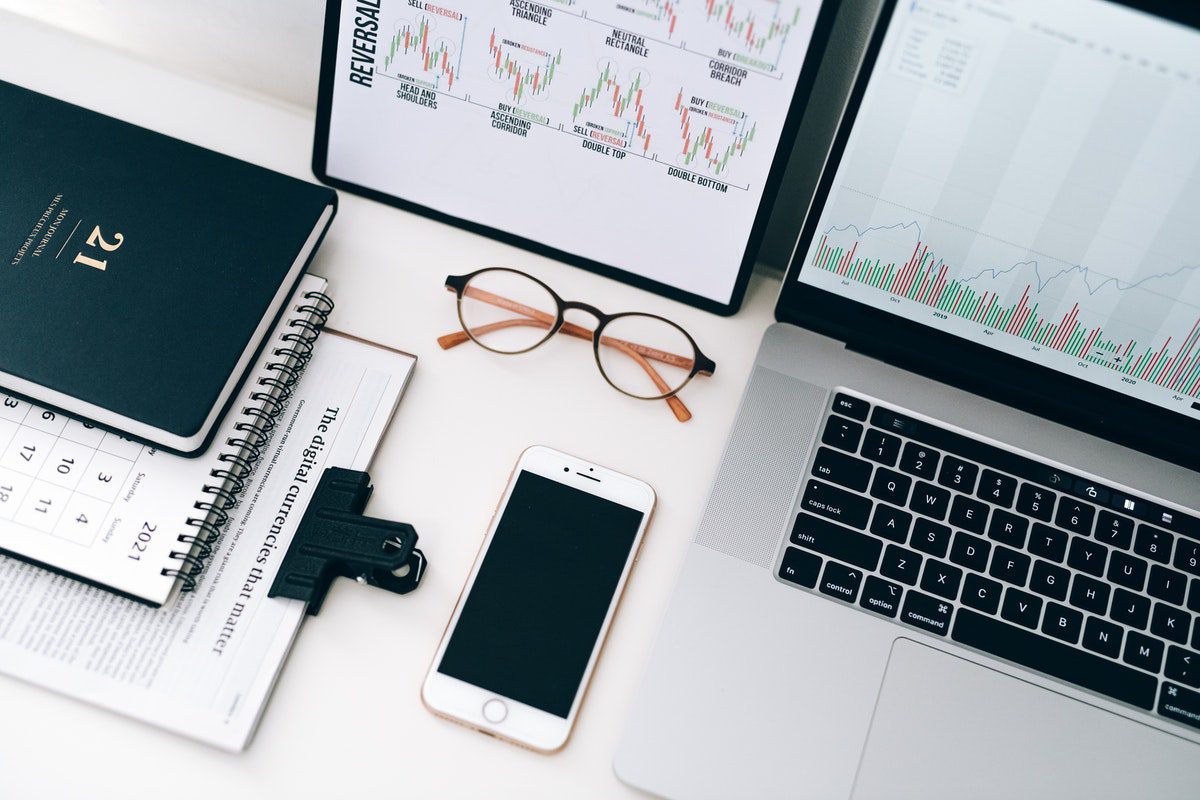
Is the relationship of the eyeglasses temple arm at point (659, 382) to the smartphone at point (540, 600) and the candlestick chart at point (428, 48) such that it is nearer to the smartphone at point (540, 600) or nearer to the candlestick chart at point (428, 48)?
the smartphone at point (540, 600)

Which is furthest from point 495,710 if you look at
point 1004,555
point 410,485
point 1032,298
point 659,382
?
point 1032,298

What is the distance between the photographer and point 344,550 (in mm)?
686

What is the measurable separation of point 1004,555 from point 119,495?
26.3 inches

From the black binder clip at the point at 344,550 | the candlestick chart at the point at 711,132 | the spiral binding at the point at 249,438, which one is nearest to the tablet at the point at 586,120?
the candlestick chart at the point at 711,132

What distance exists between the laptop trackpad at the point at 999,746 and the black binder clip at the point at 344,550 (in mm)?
359

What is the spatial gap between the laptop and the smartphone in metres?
0.05

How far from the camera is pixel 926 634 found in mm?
707

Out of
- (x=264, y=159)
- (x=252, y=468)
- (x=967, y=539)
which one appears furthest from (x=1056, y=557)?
(x=264, y=159)

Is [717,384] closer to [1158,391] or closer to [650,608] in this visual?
[650,608]

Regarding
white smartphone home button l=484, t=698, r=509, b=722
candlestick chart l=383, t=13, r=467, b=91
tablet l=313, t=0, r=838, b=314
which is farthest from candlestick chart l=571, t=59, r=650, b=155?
white smartphone home button l=484, t=698, r=509, b=722

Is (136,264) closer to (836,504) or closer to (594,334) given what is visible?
(594,334)

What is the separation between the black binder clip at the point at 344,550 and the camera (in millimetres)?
684

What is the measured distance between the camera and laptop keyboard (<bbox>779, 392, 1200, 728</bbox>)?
0.71 m

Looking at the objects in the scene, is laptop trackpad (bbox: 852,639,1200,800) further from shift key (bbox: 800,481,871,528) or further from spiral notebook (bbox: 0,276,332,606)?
spiral notebook (bbox: 0,276,332,606)
